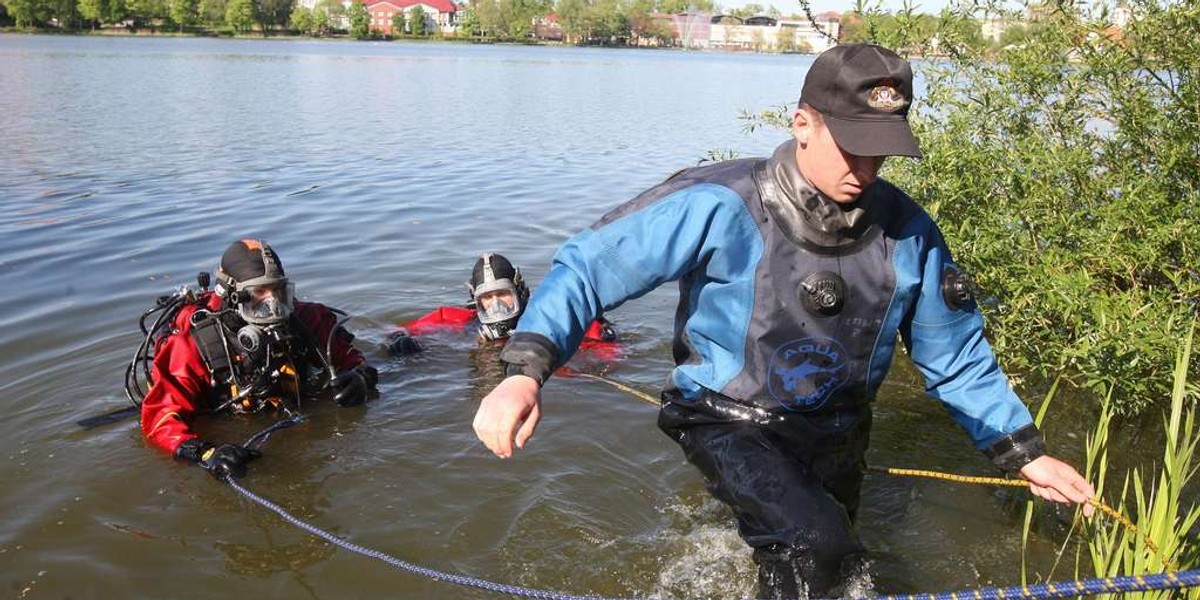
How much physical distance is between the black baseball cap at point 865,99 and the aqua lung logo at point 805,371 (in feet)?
2.26

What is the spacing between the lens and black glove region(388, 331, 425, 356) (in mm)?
7199

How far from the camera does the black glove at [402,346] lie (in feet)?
23.6

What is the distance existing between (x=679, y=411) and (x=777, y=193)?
0.90 metres

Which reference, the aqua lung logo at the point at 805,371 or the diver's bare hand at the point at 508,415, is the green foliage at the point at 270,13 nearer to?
the aqua lung logo at the point at 805,371

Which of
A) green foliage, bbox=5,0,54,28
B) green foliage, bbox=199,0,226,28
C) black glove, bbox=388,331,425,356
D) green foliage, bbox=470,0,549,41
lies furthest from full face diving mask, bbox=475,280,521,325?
green foliage, bbox=470,0,549,41

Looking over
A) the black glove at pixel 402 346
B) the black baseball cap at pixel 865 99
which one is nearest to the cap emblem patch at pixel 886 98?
the black baseball cap at pixel 865 99

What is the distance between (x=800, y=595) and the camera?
289 cm

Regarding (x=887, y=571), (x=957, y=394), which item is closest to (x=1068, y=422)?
(x=887, y=571)

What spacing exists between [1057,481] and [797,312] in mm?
1119

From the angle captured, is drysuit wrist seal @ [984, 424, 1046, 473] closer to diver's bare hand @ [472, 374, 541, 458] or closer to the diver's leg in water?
the diver's leg in water

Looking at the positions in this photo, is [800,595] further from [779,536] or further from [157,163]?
[157,163]

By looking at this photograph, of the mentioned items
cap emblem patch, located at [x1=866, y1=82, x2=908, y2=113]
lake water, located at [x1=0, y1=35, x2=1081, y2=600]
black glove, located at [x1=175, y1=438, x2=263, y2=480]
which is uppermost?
cap emblem patch, located at [x1=866, y1=82, x2=908, y2=113]

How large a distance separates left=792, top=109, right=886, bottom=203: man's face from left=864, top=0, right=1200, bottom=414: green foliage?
2.39 meters

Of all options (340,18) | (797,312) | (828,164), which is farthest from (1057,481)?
(340,18)
